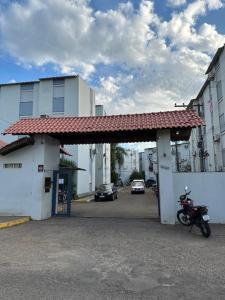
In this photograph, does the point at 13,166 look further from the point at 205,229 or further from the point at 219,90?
the point at 219,90

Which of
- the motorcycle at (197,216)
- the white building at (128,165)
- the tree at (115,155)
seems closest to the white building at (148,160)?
the white building at (128,165)

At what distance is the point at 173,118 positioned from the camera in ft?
43.9

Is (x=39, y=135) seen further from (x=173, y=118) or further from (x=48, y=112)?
(x=48, y=112)

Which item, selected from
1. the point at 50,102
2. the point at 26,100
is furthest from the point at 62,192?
the point at 26,100

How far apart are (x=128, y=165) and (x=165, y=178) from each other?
223 feet

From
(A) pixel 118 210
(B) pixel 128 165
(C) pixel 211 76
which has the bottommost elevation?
(A) pixel 118 210

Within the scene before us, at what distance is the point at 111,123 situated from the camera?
13797 mm

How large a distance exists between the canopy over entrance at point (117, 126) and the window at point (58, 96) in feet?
51.1

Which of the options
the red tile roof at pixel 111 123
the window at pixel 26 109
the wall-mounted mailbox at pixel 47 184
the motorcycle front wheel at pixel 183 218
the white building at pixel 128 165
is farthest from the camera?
the white building at pixel 128 165

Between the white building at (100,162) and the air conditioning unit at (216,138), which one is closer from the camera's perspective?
the air conditioning unit at (216,138)

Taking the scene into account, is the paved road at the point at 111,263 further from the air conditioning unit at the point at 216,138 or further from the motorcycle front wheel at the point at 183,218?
the air conditioning unit at the point at 216,138

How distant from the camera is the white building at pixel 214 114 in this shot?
26.6 metres

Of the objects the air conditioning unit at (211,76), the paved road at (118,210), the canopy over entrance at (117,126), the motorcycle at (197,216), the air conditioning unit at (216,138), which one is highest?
the air conditioning unit at (211,76)

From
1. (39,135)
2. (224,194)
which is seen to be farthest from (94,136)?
(224,194)
